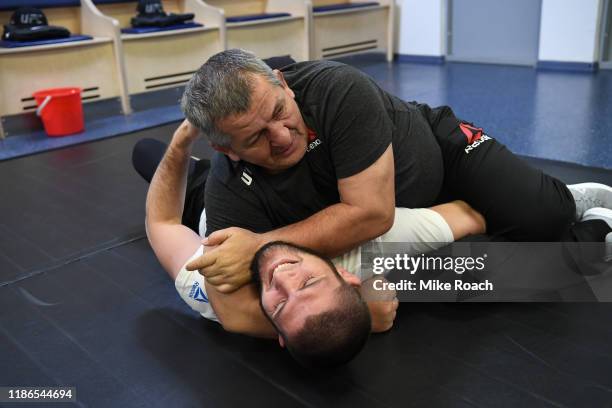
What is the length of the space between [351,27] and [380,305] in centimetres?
449

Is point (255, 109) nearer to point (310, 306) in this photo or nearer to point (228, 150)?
point (228, 150)

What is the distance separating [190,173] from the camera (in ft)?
6.70

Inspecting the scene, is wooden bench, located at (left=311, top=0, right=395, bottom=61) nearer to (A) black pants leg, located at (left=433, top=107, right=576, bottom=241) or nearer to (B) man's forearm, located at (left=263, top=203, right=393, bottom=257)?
(A) black pants leg, located at (left=433, top=107, right=576, bottom=241)

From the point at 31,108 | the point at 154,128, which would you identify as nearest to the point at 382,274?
the point at 154,128

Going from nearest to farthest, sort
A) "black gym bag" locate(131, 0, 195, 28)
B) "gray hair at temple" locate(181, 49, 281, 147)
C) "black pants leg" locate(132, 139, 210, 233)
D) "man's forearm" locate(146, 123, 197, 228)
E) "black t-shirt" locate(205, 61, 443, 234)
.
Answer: "gray hair at temple" locate(181, 49, 281, 147)
"black t-shirt" locate(205, 61, 443, 234)
"man's forearm" locate(146, 123, 197, 228)
"black pants leg" locate(132, 139, 210, 233)
"black gym bag" locate(131, 0, 195, 28)

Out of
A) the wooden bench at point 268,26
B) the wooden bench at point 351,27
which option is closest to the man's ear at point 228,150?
the wooden bench at point 268,26

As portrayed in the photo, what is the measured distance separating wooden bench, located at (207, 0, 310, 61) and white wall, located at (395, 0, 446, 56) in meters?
1.30

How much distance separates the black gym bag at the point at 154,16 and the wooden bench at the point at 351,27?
4.44 feet

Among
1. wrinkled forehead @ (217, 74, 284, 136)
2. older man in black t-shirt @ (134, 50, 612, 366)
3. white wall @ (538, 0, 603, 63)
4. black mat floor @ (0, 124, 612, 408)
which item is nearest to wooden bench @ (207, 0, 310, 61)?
white wall @ (538, 0, 603, 63)

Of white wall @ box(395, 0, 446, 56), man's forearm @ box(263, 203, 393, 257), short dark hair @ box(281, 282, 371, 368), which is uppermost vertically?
white wall @ box(395, 0, 446, 56)

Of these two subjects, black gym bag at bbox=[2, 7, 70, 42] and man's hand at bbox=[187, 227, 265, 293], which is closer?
man's hand at bbox=[187, 227, 265, 293]

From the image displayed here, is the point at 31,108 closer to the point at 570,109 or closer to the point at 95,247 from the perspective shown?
the point at 95,247

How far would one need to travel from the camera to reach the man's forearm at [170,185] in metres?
1.65

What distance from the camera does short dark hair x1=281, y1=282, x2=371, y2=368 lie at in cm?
113
